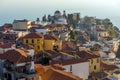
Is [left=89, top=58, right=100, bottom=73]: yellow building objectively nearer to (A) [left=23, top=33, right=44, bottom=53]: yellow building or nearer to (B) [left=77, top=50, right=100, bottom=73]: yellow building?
(B) [left=77, top=50, right=100, bottom=73]: yellow building

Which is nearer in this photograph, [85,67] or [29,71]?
[29,71]

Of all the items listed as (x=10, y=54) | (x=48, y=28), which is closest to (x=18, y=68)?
(x=10, y=54)

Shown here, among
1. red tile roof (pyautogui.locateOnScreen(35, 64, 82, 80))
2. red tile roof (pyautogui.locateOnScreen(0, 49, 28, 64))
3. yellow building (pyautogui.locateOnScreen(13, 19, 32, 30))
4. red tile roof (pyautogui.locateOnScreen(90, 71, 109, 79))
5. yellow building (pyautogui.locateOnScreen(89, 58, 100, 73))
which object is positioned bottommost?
red tile roof (pyautogui.locateOnScreen(90, 71, 109, 79))

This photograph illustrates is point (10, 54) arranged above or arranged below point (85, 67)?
above

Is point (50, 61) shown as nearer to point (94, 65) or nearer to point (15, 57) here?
point (94, 65)

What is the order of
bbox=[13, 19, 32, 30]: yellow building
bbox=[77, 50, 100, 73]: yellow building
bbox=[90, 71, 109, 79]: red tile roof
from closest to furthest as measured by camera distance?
bbox=[90, 71, 109, 79]: red tile roof, bbox=[77, 50, 100, 73]: yellow building, bbox=[13, 19, 32, 30]: yellow building

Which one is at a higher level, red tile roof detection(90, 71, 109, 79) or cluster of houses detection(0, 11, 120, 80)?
cluster of houses detection(0, 11, 120, 80)

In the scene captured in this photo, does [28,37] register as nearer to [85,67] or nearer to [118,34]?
[85,67]

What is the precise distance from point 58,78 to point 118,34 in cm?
7178

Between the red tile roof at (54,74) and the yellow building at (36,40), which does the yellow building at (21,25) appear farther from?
the red tile roof at (54,74)

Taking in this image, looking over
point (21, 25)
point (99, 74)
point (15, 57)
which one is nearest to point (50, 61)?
point (99, 74)

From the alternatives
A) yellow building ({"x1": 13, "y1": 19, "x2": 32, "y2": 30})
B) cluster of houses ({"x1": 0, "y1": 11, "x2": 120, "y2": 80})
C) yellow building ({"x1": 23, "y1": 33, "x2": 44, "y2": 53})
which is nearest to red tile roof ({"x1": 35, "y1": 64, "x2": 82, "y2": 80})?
cluster of houses ({"x1": 0, "y1": 11, "x2": 120, "y2": 80})

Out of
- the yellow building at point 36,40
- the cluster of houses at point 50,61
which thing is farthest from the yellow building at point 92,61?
the yellow building at point 36,40

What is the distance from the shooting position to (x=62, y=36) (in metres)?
74.6
